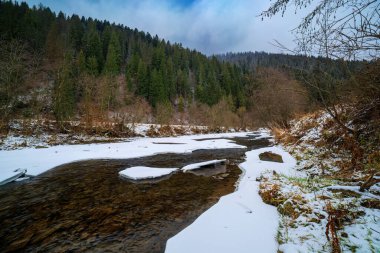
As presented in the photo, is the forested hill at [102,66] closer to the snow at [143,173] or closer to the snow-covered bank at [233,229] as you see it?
the snow at [143,173]

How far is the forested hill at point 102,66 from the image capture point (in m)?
Answer: 22.2

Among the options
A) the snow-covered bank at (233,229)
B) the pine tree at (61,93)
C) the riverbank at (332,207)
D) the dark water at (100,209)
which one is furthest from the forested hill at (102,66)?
the riverbank at (332,207)

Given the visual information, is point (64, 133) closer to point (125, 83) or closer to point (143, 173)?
point (125, 83)

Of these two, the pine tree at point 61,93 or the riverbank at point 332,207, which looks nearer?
the riverbank at point 332,207

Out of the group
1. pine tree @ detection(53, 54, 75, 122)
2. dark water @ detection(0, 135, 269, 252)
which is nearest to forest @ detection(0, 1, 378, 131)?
pine tree @ detection(53, 54, 75, 122)

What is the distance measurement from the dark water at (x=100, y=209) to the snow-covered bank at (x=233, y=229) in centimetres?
35

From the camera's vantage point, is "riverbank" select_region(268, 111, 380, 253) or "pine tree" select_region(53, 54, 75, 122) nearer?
"riverbank" select_region(268, 111, 380, 253)

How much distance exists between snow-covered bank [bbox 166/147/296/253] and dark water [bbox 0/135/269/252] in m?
0.35

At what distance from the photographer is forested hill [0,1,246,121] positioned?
2223cm

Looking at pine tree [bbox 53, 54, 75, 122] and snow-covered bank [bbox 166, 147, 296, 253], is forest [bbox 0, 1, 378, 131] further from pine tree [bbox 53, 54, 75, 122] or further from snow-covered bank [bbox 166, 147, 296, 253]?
snow-covered bank [bbox 166, 147, 296, 253]

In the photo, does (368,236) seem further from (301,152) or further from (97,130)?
(97,130)

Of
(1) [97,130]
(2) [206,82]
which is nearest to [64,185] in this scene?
(1) [97,130]

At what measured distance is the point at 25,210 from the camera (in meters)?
5.25

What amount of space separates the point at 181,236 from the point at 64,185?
5.38 meters
